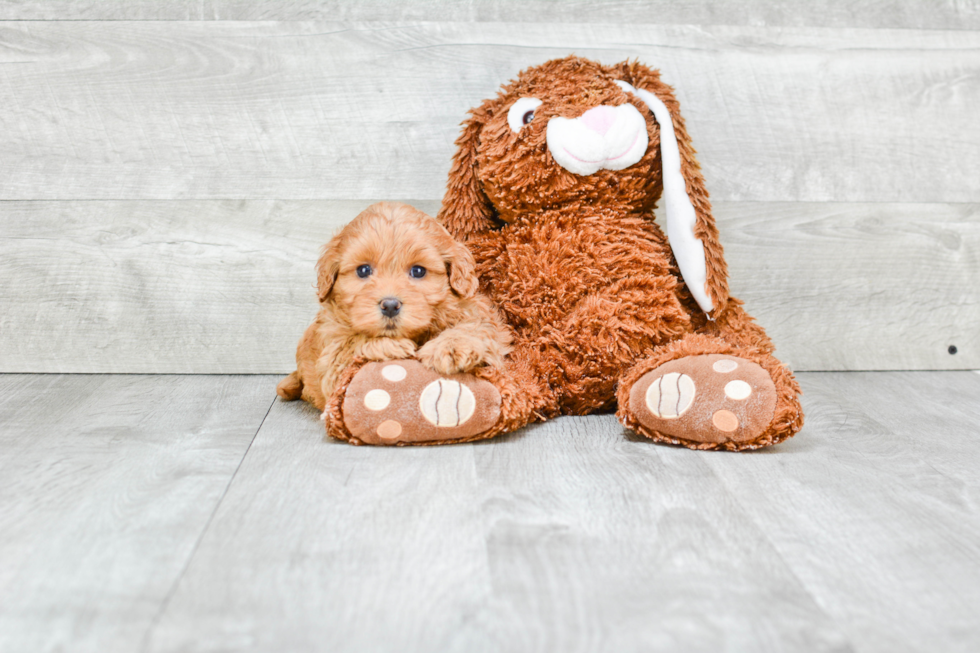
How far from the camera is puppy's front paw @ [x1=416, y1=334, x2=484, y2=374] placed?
91cm

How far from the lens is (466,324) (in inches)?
38.2

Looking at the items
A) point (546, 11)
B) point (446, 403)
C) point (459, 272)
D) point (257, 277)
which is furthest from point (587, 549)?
point (546, 11)

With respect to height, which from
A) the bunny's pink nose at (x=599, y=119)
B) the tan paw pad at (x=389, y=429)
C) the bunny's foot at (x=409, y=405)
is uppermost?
the bunny's pink nose at (x=599, y=119)

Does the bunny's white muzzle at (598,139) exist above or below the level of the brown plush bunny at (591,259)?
above

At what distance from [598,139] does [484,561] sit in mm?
572

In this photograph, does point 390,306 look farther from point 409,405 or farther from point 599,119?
point 599,119

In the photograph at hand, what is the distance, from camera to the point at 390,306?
914 mm

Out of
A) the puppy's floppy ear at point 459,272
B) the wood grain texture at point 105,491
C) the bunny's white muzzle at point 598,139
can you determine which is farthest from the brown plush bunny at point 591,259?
the wood grain texture at point 105,491

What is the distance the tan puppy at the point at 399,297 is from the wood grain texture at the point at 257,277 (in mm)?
348

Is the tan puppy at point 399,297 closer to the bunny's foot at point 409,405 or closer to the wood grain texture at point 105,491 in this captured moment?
the bunny's foot at point 409,405

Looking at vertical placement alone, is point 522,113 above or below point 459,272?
above

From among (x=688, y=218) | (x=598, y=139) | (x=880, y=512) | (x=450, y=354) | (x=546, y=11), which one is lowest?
(x=880, y=512)

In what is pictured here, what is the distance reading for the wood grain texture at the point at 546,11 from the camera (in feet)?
4.07

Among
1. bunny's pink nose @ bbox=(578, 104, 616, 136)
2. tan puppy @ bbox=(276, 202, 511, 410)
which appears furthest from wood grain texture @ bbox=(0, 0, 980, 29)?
tan puppy @ bbox=(276, 202, 511, 410)
